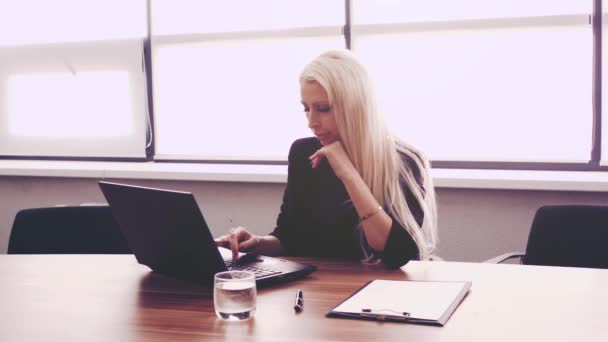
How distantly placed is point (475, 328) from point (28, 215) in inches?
63.2

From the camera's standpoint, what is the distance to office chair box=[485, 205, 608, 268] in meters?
1.97

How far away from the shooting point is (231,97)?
3.39 meters

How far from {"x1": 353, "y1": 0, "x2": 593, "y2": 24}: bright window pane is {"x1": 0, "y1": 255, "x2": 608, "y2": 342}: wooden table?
5.48 feet

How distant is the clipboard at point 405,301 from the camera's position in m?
1.17

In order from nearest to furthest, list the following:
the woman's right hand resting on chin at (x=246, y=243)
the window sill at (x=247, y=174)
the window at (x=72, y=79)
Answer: the woman's right hand resting on chin at (x=246, y=243)
the window sill at (x=247, y=174)
the window at (x=72, y=79)

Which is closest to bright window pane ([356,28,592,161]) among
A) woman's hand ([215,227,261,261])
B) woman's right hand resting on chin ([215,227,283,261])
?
woman's right hand resting on chin ([215,227,283,261])

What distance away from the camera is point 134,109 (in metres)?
3.57

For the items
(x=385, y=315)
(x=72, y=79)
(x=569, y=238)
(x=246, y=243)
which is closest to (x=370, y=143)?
(x=246, y=243)

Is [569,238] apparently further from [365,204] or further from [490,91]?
[490,91]

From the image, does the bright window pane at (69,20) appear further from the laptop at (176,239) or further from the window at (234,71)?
the laptop at (176,239)

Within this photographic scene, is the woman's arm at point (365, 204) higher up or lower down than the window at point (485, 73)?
lower down

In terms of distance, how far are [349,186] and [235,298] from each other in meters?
0.67

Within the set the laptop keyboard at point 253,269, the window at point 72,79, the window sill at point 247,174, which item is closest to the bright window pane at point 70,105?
the window at point 72,79

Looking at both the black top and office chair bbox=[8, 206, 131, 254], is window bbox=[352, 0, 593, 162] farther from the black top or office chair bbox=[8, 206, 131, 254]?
office chair bbox=[8, 206, 131, 254]
